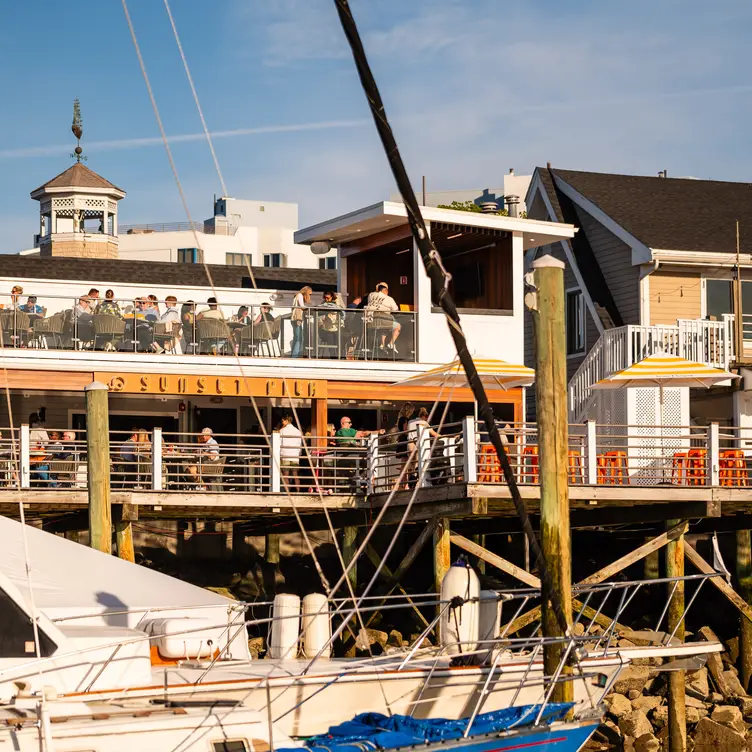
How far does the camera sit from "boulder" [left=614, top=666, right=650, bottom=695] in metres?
22.5

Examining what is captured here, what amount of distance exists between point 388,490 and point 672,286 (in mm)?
10043

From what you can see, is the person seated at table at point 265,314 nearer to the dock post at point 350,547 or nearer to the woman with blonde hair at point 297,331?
the woman with blonde hair at point 297,331

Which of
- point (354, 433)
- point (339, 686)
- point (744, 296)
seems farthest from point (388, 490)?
point (744, 296)

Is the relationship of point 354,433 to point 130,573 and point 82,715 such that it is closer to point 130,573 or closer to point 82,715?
point 130,573

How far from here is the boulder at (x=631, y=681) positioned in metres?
22.5

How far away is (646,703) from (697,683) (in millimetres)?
935

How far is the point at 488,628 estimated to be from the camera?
1606cm

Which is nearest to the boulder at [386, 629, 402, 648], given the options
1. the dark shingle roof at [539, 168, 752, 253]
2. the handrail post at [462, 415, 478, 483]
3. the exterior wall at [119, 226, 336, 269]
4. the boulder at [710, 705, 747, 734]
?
the handrail post at [462, 415, 478, 483]

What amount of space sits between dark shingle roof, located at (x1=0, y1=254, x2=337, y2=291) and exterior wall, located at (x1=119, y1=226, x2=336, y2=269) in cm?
2295

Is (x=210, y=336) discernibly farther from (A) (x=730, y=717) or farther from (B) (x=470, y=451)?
(A) (x=730, y=717)

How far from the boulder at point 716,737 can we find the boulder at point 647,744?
0.62 meters

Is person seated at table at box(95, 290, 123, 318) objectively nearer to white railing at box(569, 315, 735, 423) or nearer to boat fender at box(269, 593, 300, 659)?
white railing at box(569, 315, 735, 423)


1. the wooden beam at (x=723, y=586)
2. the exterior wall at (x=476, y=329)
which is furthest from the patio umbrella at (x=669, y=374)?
the exterior wall at (x=476, y=329)

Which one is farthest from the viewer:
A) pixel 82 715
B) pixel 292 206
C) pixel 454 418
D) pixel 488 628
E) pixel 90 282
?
pixel 292 206
